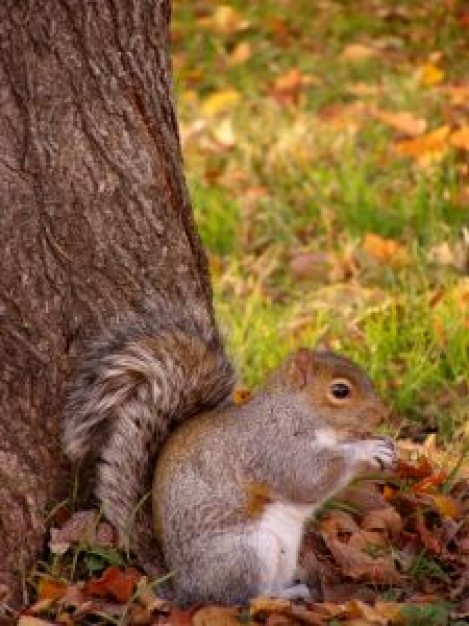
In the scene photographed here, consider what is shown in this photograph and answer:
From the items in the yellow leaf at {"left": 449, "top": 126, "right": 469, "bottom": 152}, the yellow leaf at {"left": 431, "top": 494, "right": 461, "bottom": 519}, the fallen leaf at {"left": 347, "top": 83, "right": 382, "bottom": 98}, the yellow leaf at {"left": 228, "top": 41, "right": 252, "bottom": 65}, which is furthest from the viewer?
the yellow leaf at {"left": 228, "top": 41, "right": 252, "bottom": 65}

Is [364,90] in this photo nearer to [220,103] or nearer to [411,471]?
[220,103]

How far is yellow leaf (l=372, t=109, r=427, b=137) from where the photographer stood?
543cm

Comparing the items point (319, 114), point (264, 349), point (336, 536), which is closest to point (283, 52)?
point (319, 114)

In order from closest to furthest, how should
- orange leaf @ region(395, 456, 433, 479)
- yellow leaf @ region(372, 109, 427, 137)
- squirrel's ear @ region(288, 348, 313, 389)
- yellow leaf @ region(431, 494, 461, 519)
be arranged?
squirrel's ear @ region(288, 348, 313, 389)
yellow leaf @ region(431, 494, 461, 519)
orange leaf @ region(395, 456, 433, 479)
yellow leaf @ region(372, 109, 427, 137)

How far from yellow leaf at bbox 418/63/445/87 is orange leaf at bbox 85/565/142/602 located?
3788mm

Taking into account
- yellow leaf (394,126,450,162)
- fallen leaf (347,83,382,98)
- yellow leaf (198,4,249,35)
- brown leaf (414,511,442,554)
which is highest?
yellow leaf (198,4,249,35)

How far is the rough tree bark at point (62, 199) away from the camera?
2.71 metres

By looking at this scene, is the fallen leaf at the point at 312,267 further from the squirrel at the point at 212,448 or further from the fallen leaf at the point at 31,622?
the fallen leaf at the point at 31,622

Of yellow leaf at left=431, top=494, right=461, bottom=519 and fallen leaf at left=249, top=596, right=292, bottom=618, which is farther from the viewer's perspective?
yellow leaf at left=431, top=494, right=461, bottom=519

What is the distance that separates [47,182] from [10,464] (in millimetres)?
548

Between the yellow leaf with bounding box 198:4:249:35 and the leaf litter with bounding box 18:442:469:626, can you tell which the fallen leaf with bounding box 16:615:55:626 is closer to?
the leaf litter with bounding box 18:442:469:626

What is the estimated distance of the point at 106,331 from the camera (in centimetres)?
287

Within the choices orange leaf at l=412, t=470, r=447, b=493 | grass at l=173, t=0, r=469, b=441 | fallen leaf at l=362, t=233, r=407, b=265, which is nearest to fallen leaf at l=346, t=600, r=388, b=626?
orange leaf at l=412, t=470, r=447, b=493


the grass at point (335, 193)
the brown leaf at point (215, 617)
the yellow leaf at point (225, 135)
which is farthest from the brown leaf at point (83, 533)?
the yellow leaf at point (225, 135)
